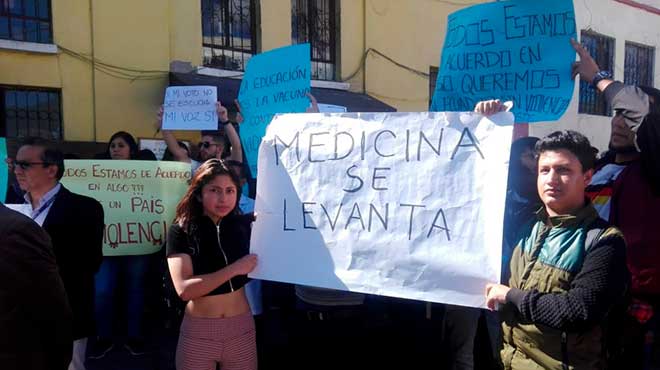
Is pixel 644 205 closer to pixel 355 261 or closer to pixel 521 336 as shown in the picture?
pixel 521 336

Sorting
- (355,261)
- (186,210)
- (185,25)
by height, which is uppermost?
(185,25)

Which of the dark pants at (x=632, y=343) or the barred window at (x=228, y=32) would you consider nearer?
the dark pants at (x=632, y=343)

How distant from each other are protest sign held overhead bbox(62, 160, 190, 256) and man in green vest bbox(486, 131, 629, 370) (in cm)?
290

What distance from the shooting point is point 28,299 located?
70.5 inches

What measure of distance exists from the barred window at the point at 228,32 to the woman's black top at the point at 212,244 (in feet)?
21.5

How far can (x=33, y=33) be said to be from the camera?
7266 millimetres

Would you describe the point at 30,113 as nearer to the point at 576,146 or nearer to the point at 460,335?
the point at 460,335

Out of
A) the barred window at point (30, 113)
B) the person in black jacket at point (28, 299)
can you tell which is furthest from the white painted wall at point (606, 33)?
the person in black jacket at point (28, 299)

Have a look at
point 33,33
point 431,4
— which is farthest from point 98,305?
point 431,4

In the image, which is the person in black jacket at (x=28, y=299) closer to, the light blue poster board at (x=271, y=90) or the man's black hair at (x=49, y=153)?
the man's black hair at (x=49, y=153)

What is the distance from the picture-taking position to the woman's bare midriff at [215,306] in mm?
2533

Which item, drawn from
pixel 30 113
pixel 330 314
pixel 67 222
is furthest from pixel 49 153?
pixel 30 113

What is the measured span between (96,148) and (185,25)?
2.37m

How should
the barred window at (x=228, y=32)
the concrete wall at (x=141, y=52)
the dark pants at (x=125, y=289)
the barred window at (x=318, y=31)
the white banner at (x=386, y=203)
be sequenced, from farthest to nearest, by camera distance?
the barred window at (x=318, y=31)
the barred window at (x=228, y=32)
the concrete wall at (x=141, y=52)
the dark pants at (x=125, y=289)
the white banner at (x=386, y=203)
